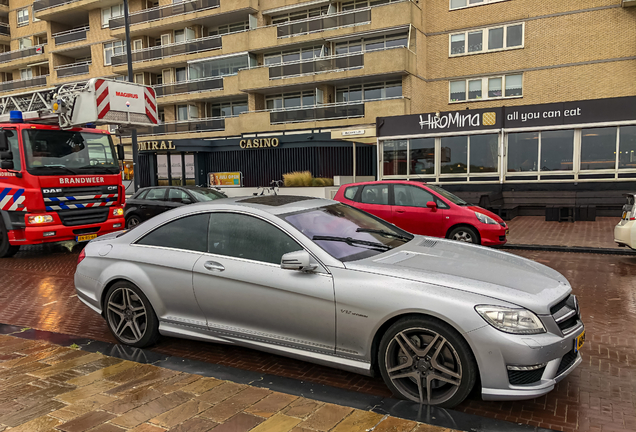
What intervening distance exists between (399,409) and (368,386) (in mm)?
562

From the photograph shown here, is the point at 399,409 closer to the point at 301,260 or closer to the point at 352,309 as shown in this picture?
the point at 352,309

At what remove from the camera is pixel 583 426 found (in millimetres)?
3170

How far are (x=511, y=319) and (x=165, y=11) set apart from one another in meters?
38.4

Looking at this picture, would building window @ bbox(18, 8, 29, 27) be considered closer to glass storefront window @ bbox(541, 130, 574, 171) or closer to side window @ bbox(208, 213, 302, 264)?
glass storefront window @ bbox(541, 130, 574, 171)

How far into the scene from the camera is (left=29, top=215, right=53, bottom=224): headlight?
32.7 feet

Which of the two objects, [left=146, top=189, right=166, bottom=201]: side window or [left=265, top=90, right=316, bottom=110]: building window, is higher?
[left=265, top=90, right=316, bottom=110]: building window

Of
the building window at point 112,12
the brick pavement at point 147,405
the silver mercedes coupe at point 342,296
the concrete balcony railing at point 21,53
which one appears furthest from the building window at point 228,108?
the brick pavement at point 147,405

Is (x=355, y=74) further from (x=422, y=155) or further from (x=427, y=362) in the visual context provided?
(x=427, y=362)

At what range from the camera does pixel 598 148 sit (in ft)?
54.6

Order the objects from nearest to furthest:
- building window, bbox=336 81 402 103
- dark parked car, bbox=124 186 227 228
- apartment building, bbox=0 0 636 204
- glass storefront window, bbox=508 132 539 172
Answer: dark parked car, bbox=124 186 227 228 → glass storefront window, bbox=508 132 539 172 → apartment building, bbox=0 0 636 204 → building window, bbox=336 81 402 103

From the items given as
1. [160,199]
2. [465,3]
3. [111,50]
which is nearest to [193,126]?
[111,50]

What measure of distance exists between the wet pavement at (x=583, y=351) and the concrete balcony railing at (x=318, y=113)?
20938 mm

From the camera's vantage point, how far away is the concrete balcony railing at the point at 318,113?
2855 centimetres

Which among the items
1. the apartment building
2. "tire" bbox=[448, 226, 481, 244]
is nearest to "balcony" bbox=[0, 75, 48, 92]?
the apartment building
